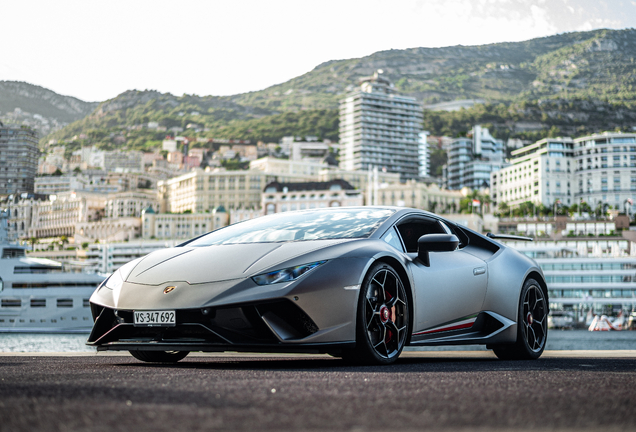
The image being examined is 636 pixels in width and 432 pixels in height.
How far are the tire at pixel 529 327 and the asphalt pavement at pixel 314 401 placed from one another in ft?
7.59

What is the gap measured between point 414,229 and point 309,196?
13978 centimetres

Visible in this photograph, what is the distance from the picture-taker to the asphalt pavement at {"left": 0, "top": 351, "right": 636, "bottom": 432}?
2.24 meters

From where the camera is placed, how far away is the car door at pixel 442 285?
538cm

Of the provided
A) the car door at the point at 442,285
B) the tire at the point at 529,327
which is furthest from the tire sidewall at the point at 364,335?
the tire at the point at 529,327

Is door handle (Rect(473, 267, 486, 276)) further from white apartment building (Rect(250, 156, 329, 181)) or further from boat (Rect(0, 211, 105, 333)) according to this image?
white apartment building (Rect(250, 156, 329, 181))

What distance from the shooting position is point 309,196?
146 m

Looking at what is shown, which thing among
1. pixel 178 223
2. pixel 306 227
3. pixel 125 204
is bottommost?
pixel 178 223

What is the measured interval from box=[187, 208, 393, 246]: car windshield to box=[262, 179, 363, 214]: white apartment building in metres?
137

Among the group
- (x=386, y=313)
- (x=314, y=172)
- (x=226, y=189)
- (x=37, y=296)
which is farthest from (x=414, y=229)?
(x=314, y=172)

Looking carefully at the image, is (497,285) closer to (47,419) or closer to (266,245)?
(266,245)

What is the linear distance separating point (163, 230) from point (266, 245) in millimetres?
156803

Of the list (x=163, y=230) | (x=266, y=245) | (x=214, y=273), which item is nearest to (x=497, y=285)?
(x=266, y=245)

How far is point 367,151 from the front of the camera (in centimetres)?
19812

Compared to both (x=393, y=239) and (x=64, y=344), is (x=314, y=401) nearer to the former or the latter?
(x=393, y=239)
